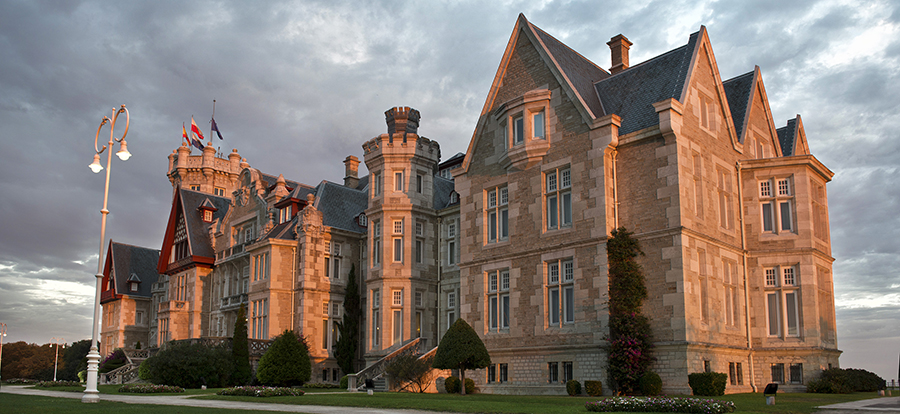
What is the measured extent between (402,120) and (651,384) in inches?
855

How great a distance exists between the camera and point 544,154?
2970 cm

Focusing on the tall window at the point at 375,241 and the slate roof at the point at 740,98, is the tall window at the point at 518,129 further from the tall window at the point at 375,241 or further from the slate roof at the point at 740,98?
the tall window at the point at 375,241

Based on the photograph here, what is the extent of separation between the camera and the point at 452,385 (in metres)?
30.1

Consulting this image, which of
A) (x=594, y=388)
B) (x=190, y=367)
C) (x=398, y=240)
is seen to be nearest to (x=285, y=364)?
(x=190, y=367)

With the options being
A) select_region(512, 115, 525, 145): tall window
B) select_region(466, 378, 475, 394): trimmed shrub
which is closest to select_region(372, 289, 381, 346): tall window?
select_region(466, 378, 475, 394): trimmed shrub

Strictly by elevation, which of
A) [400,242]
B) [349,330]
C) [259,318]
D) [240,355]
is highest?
[400,242]

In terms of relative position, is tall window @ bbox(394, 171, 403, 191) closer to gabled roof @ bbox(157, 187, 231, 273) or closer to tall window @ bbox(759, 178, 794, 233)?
gabled roof @ bbox(157, 187, 231, 273)

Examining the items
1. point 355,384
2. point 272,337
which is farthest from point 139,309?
point 355,384

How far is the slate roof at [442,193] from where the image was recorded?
41.0 meters

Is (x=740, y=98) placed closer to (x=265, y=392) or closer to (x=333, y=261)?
(x=333, y=261)

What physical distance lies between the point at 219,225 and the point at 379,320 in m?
19.9

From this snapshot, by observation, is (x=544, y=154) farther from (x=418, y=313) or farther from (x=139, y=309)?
(x=139, y=309)

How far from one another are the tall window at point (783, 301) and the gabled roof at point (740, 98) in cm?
631

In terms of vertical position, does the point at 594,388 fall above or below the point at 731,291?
below
